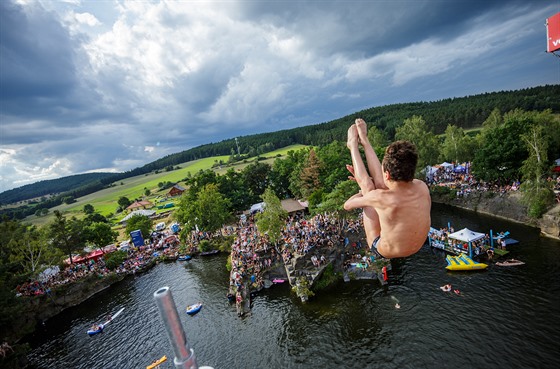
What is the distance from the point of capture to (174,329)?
2260mm

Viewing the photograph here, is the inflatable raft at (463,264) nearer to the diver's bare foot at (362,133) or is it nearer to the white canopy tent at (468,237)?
the white canopy tent at (468,237)

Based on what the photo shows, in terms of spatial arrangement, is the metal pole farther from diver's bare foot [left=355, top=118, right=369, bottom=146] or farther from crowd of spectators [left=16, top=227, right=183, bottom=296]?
crowd of spectators [left=16, top=227, right=183, bottom=296]

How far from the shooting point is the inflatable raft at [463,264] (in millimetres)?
25219

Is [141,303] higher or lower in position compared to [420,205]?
lower

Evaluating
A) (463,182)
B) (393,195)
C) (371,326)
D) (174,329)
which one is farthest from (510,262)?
(174,329)

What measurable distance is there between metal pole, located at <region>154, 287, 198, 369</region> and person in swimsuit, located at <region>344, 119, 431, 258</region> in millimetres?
2316

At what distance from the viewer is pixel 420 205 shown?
3.56m

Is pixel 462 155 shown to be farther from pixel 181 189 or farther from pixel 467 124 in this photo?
pixel 181 189

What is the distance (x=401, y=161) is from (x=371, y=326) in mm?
21580

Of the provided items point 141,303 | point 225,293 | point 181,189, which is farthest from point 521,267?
point 181,189

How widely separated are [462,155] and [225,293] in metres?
54.8

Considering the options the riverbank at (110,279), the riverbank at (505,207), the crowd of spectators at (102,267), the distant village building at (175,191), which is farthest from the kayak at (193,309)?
the distant village building at (175,191)

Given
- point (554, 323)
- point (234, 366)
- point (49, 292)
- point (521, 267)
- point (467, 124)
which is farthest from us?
point (467, 124)

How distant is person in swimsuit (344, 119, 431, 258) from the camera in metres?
3.37
